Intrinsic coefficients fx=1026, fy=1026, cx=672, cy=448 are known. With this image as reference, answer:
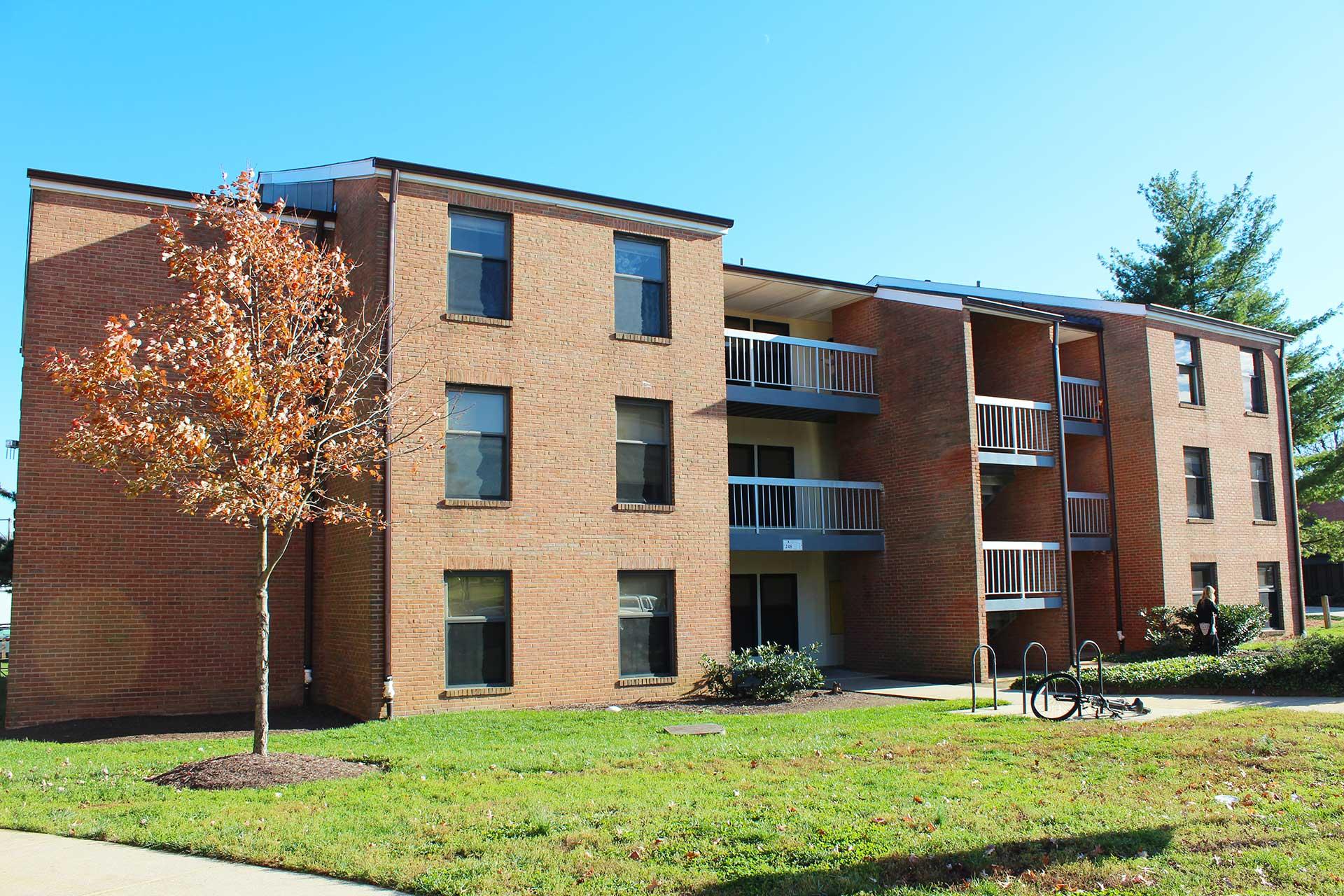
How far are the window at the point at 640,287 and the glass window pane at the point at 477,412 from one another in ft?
8.16

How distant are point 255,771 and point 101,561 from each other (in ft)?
23.9

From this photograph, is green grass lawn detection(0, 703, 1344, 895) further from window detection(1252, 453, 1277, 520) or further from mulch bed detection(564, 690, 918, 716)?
window detection(1252, 453, 1277, 520)

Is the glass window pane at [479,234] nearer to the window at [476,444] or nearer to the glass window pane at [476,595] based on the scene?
the window at [476,444]

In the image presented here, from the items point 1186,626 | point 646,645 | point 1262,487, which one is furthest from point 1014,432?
point 1262,487

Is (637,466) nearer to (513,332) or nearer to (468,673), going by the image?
(513,332)

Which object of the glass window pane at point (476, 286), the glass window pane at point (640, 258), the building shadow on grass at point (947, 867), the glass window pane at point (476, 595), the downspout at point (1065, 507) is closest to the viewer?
the building shadow on grass at point (947, 867)

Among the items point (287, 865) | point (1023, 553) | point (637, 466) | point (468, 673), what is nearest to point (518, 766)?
point (287, 865)

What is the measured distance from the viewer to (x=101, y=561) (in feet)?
48.9

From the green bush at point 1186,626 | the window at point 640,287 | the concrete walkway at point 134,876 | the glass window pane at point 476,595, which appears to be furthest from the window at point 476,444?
the green bush at point 1186,626

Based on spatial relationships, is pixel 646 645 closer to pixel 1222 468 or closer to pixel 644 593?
pixel 644 593

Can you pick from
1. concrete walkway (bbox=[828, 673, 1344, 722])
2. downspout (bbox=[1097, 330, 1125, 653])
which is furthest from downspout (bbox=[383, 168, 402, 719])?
downspout (bbox=[1097, 330, 1125, 653])

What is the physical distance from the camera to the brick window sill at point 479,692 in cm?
1453

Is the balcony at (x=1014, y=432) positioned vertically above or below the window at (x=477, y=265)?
below

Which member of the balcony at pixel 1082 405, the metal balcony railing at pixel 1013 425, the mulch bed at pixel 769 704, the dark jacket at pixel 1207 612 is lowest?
the mulch bed at pixel 769 704
